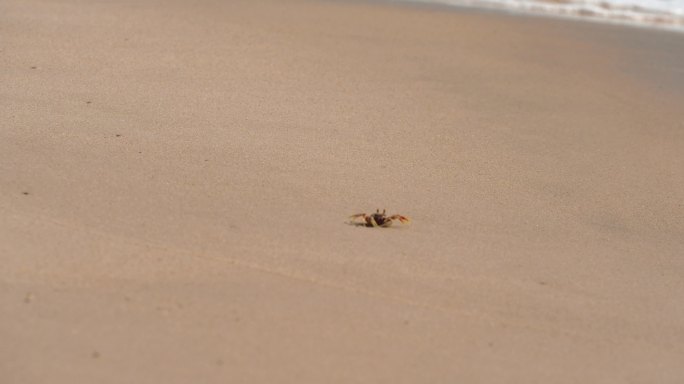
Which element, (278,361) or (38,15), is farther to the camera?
(38,15)

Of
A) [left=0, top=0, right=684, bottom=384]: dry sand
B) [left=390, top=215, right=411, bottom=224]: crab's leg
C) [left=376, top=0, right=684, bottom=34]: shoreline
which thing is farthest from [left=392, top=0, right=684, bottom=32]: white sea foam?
[left=390, top=215, right=411, bottom=224]: crab's leg

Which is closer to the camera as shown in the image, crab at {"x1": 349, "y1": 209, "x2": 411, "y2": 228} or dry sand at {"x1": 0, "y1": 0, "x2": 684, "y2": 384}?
dry sand at {"x1": 0, "y1": 0, "x2": 684, "y2": 384}

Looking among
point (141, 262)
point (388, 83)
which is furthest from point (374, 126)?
point (141, 262)

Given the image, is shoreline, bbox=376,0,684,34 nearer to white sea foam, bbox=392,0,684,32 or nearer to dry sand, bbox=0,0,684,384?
white sea foam, bbox=392,0,684,32

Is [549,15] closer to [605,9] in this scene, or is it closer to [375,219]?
[605,9]

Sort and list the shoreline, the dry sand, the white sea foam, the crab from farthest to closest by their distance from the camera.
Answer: the white sea foam
the shoreline
the crab
the dry sand

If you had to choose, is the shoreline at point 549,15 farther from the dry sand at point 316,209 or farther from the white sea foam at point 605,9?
the dry sand at point 316,209

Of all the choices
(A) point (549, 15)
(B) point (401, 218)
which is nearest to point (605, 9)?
(A) point (549, 15)

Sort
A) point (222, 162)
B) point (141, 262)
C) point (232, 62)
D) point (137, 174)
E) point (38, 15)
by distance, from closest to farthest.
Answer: point (141, 262)
point (137, 174)
point (222, 162)
point (232, 62)
point (38, 15)

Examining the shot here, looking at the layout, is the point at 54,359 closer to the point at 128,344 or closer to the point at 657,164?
the point at 128,344
